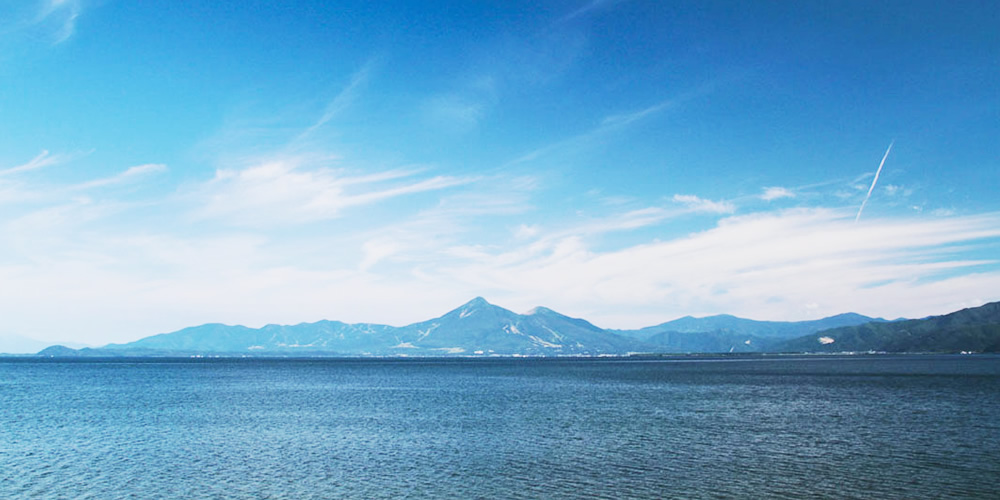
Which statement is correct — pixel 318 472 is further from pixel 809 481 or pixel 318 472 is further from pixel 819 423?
pixel 819 423

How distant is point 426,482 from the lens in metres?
39.9

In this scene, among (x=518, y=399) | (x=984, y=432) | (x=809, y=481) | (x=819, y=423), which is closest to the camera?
(x=809, y=481)

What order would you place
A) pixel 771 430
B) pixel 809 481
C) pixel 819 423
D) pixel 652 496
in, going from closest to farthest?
pixel 652 496 < pixel 809 481 < pixel 771 430 < pixel 819 423

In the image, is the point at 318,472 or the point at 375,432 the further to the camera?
the point at 375,432

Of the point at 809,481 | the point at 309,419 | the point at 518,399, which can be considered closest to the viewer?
the point at 809,481

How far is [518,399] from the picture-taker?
104 meters

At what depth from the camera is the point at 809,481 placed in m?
38.3

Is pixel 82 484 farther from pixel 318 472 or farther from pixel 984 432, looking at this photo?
pixel 984 432

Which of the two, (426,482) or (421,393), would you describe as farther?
(421,393)

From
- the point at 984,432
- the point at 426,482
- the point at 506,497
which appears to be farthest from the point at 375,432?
the point at 984,432

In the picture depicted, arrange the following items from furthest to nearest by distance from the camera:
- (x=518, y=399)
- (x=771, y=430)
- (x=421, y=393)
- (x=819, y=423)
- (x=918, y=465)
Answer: (x=421, y=393) → (x=518, y=399) → (x=819, y=423) → (x=771, y=430) → (x=918, y=465)

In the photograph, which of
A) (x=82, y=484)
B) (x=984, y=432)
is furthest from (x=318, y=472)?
(x=984, y=432)

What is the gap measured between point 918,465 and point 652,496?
2055cm

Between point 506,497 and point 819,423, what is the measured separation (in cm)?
4467
